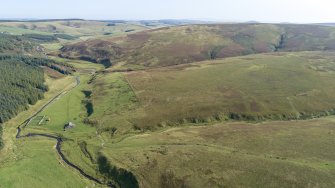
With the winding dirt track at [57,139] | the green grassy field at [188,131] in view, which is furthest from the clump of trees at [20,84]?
the winding dirt track at [57,139]

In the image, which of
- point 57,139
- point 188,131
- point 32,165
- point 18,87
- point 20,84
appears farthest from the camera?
point 20,84

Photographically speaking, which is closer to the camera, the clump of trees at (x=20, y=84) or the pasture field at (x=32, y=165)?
the pasture field at (x=32, y=165)

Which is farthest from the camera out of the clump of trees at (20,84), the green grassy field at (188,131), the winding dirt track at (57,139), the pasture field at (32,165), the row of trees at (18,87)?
the clump of trees at (20,84)

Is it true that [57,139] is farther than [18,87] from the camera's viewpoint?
No

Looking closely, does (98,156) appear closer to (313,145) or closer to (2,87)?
(313,145)

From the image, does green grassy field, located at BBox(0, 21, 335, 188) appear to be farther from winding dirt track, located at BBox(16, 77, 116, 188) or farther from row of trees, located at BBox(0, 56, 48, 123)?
row of trees, located at BBox(0, 56, 48, 123)

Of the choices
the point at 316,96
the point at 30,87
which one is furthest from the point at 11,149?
the point at 316,96

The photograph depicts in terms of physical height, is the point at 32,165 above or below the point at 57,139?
above

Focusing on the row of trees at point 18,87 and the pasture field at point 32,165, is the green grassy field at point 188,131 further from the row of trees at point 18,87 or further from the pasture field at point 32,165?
the row of trees at point 18,87

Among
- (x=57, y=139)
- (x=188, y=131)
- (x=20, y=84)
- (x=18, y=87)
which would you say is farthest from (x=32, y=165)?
(x=20, y=84)

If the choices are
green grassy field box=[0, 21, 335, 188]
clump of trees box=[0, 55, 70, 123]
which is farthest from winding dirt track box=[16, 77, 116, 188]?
clump of trees box=[0, 55, 70, 123]

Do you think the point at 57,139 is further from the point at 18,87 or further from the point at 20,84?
the point at 20,84

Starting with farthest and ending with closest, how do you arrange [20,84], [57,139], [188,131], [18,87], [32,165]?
[20,84] → [18,87] → [188,131] → [57,139] → [32,165]
